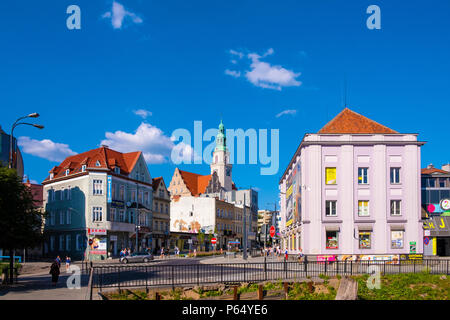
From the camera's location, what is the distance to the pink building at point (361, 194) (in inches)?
1848

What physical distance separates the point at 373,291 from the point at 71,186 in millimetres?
50775

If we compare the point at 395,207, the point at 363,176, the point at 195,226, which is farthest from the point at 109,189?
the point at 195,226

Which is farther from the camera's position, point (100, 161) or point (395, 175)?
point (100, 161)

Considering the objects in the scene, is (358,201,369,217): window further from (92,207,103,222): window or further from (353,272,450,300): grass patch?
(92,207,103,222): window

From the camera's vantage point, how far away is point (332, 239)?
47.5 meters

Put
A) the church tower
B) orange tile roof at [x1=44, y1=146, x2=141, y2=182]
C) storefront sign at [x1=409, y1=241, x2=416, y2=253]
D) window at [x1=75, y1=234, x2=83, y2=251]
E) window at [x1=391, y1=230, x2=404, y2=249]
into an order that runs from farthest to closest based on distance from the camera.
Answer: the church tower, orange tile roof at [x1=44, y1=146, x2=141, y2=182], window at [x1=75, y1=234, x2=83, y2=251], window at [x1=391, y1=230, x2=404, y2=249], storefront sign at [x1=409, y1=241, x2=416, y2=253]

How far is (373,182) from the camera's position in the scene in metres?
47.9

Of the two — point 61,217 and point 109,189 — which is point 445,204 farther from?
point 61,217

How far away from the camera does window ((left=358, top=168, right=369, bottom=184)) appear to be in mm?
48156

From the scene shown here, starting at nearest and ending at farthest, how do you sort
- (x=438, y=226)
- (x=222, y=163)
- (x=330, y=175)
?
(x=330, y=175), (x=438, y=226), (x=222, y=163)

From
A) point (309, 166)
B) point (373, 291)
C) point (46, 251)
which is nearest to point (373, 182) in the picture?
point (309, 166)

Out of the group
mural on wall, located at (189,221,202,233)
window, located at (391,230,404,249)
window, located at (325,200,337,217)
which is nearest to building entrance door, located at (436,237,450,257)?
window, located at (391,230,404,249)

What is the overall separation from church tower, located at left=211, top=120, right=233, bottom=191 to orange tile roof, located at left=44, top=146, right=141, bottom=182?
6596 cm

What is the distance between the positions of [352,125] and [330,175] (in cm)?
668
